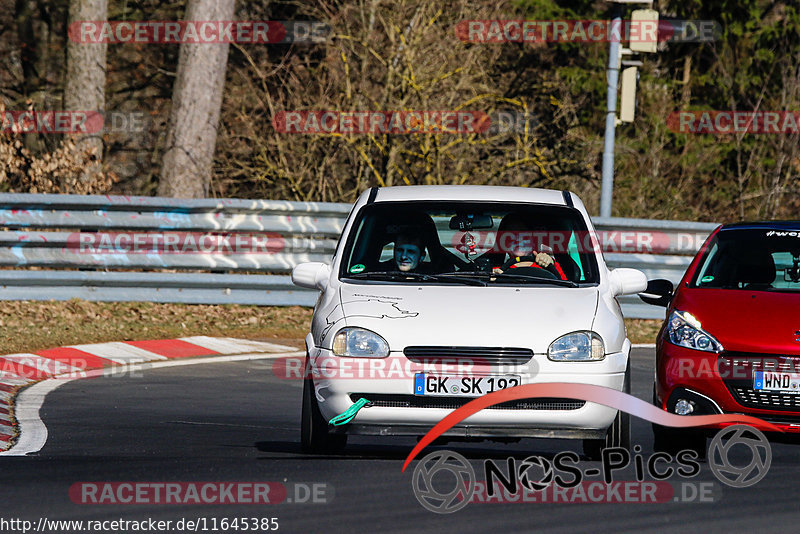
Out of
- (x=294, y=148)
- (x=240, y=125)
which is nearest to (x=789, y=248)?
(x=294, y=148)

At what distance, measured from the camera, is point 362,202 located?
9.23 metres

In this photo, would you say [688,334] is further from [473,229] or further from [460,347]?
[460,347]

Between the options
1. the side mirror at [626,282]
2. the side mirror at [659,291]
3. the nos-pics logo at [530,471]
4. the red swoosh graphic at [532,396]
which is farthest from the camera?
the side mirror at [659,291]

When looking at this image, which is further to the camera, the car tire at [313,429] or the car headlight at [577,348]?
the car tire at [313,429]

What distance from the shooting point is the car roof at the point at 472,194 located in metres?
9.14

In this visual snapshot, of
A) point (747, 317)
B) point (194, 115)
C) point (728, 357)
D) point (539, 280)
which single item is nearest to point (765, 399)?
point (728, 357)

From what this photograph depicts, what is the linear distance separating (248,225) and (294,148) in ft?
20.5

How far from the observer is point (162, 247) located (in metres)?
16.0

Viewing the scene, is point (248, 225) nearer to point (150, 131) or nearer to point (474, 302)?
point (474, 302)

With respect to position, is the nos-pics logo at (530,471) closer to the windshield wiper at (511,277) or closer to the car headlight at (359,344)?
the car headlight at (359,344)

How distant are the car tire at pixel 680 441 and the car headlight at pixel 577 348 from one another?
1054mm

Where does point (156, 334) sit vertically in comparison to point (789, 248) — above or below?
below

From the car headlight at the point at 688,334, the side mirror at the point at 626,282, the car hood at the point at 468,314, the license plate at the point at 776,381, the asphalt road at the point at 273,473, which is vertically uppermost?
the side mirror at the point at 626,282

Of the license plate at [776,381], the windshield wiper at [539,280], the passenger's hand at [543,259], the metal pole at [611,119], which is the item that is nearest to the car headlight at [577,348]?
the windshield wiper at [539,280]
